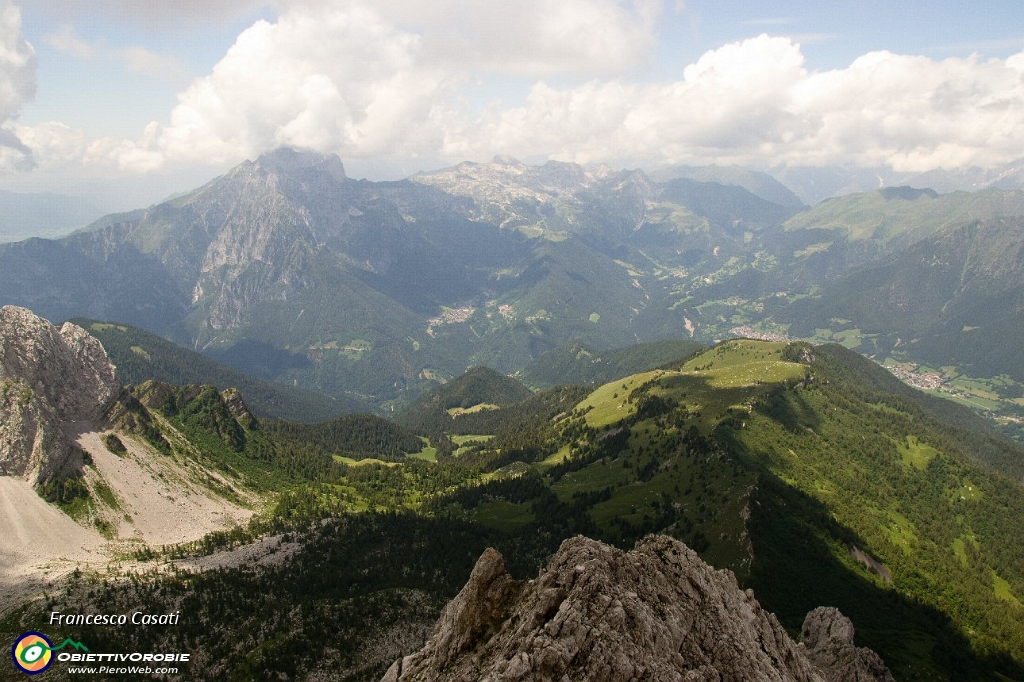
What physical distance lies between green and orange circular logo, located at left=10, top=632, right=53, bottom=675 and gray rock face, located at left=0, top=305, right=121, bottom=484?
224ft

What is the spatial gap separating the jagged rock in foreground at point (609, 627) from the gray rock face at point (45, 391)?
144 meters

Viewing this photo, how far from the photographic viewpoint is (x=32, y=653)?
83812 millimetres

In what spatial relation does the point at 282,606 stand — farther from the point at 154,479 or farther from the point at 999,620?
the point at 999,620

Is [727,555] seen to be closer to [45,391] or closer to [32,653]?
[32,653]

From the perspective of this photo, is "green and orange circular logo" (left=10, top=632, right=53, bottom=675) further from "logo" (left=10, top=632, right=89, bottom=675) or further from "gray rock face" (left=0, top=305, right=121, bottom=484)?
"gray rock face" (left=0, top=305, right=121, bottom=484)

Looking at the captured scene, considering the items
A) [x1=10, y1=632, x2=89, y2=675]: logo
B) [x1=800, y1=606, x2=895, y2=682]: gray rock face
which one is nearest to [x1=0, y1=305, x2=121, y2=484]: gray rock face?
[x1=10, y1=632, x2=89, y2=675]: logo

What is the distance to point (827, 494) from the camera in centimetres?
17500

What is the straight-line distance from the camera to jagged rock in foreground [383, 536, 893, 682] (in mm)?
34250

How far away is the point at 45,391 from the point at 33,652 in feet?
325

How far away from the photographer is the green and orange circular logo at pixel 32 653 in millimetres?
80194

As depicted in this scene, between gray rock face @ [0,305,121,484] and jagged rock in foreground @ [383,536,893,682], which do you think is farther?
gray rock face @ [0,305,121,484]

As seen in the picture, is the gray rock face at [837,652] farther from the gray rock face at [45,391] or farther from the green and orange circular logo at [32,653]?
the gray rock face at [45,391]

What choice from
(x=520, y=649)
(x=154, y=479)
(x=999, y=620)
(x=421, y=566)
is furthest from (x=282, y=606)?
(x=999, y=620)

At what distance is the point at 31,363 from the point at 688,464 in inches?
8095
